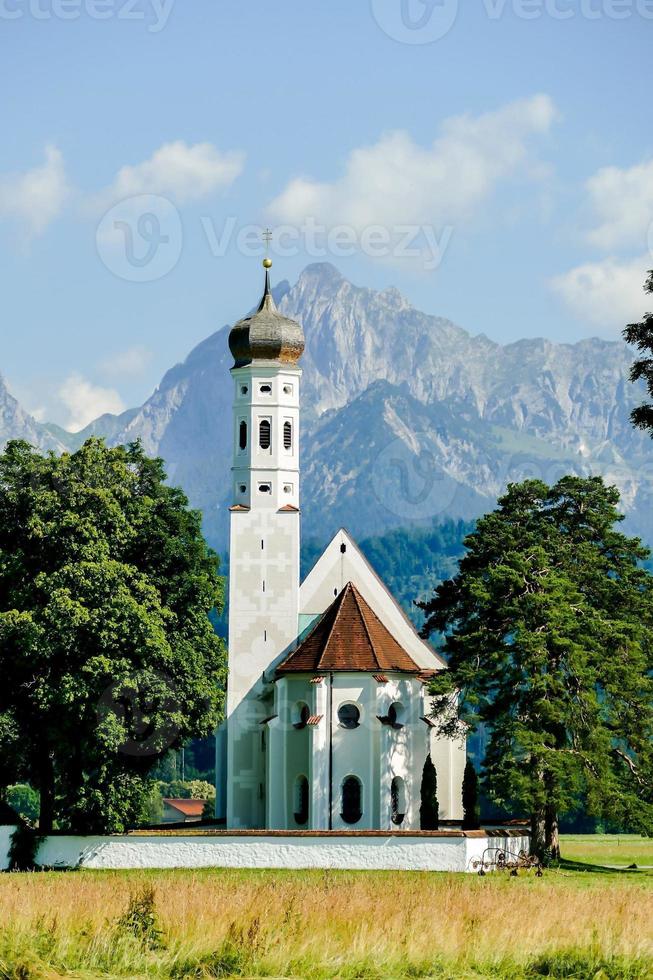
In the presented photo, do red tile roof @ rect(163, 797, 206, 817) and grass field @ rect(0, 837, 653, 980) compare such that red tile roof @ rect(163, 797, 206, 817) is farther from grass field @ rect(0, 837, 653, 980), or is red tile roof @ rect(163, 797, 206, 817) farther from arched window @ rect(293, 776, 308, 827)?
grass field @ rect(0, 837, 653, 980)

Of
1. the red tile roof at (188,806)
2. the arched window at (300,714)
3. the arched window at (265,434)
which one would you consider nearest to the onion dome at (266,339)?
the arched window at (265,434)

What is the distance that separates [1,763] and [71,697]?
15.4 feet

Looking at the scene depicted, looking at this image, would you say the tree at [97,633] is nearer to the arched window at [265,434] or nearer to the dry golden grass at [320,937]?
the arched window at [265,434]

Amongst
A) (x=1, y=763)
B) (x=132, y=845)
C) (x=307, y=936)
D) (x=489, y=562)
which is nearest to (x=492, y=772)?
(x=489, y=562)

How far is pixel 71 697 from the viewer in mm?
46656

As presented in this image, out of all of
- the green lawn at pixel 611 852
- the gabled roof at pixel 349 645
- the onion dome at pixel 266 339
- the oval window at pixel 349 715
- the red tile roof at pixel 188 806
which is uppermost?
the onion dome at pixel 266 339

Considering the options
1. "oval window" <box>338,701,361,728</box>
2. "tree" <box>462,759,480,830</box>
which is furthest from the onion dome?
"tree" <box>462,759,480,830</box>

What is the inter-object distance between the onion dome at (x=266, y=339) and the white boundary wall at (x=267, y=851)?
70.0 ft

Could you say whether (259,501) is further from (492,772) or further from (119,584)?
(492,772)

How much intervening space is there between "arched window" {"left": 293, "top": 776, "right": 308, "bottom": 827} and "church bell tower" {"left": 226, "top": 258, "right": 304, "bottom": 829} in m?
2.34

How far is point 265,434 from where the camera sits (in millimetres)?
61031

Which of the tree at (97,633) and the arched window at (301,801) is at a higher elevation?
the tree at (97,633)

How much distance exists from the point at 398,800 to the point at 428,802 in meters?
2.10

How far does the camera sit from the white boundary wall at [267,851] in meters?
46.5
